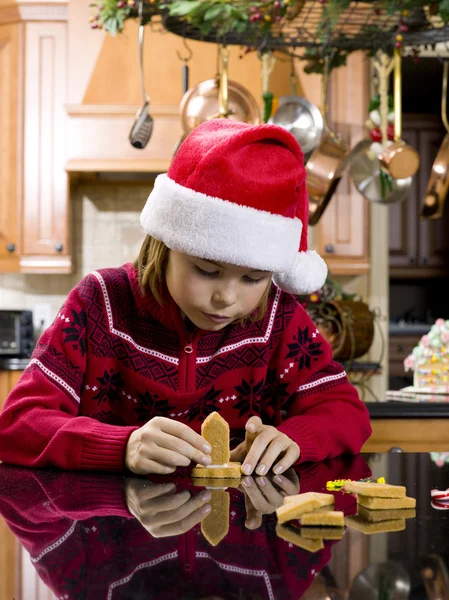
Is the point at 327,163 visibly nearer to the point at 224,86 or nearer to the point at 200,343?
the point at 224,86

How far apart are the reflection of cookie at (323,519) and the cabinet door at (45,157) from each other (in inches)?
122

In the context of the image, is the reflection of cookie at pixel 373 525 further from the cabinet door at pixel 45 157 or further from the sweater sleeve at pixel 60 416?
the cabinet door at pixel 45 157

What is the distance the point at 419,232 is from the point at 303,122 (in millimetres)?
3445

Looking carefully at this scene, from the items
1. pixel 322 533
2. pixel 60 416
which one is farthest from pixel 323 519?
pixel 60 416

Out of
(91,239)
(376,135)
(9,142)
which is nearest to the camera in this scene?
(376,135)

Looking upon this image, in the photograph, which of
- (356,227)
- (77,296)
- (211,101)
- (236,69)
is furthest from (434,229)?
(77,296)

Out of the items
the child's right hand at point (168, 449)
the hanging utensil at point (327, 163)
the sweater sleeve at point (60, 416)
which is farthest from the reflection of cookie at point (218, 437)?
the hanging utensil at point (327, 163)

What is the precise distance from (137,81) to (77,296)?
7.86ft

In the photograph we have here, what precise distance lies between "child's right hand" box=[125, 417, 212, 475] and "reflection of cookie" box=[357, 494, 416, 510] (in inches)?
9.5

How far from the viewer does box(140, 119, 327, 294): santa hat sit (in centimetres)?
115

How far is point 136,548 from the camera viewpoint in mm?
718

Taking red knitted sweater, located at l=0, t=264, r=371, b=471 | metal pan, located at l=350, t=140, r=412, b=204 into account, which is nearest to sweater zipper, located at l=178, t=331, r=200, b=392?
red knitted sweater, located at l=0, t=264, r=371, b=471

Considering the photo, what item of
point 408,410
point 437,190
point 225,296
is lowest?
point 408,410

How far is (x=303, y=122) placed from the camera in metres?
2.54
